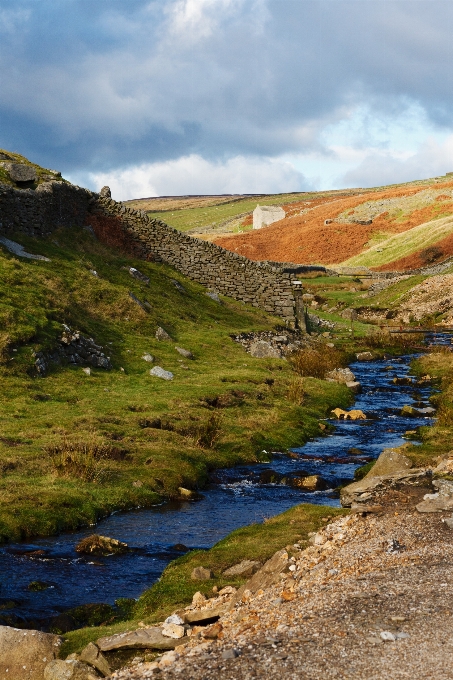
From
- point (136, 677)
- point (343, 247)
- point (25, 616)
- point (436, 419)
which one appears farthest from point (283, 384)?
point (343, 247)

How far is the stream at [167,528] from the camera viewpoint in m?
12.8

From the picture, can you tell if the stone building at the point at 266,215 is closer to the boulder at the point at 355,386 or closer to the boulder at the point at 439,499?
the boulder at the point at 355,386

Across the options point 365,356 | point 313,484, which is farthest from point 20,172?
point 313,484

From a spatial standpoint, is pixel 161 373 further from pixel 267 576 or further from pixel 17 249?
pixel 267 576

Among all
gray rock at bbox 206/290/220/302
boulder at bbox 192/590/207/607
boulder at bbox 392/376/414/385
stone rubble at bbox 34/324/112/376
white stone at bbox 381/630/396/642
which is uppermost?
gray rock at bbox 206/290/220/302

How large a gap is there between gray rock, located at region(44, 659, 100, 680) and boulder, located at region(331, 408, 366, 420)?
20.3 meters

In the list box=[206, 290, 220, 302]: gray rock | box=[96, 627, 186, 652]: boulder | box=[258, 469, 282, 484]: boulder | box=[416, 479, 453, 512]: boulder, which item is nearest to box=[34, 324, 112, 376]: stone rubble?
box=[258, 469, 282, 484]: boulder

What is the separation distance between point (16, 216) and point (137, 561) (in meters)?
27.4

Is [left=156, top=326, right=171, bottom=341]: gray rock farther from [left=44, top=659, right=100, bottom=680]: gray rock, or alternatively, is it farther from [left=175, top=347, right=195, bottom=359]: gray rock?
[left=44, top=659, right=100, bottom=680]: gray rock

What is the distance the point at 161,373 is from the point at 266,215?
126 meters

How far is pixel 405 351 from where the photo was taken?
4575 cm

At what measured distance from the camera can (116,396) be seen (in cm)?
2619

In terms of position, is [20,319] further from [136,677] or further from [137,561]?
[136,677]

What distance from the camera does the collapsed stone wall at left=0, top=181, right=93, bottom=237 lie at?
37.2 metres
